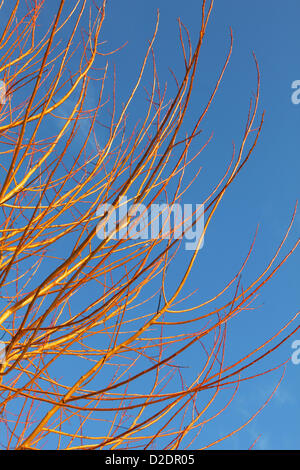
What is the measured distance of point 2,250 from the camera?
236 centimetres

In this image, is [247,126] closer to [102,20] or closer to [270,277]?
[270,277]

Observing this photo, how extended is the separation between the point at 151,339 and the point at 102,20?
182 centimetres

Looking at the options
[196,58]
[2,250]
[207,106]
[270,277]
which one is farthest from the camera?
[2,250]

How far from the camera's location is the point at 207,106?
1.49 metres

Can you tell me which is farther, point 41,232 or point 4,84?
point 4,84

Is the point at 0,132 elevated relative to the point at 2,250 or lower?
elevated
